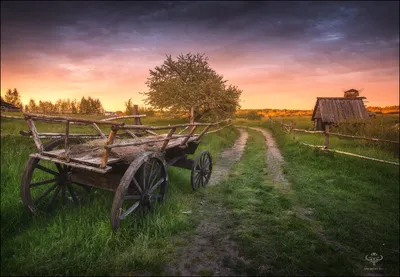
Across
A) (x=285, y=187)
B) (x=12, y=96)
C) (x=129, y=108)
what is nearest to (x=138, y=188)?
(x=285, y=187)

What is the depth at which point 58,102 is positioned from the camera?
5728 cm

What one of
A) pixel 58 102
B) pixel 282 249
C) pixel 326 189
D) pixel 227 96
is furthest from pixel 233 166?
pixel 58 102

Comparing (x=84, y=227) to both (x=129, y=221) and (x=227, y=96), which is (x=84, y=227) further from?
(x=227, y=96)

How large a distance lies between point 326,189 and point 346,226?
262 centimetres

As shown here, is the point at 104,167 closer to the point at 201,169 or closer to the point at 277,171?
the point at 201,169

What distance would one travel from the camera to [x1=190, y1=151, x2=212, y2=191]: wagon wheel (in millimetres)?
6574

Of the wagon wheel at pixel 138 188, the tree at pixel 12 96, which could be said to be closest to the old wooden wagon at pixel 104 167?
the wagon wheel at pixel 138 188

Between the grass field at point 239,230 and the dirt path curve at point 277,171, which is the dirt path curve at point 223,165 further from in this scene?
the dirt path curve at point 277,171

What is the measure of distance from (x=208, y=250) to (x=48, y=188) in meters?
4.13

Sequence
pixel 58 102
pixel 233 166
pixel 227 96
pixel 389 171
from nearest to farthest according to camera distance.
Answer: pixel 389 171 → pixel 233 166 → pixel 227 96 → pixel 58 102

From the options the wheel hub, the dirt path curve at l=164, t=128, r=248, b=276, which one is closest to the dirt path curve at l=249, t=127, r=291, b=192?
the dirt path curve at l=164, t=128, r=248, b=276

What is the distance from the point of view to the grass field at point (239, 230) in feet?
10.5

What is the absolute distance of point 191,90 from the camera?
2019cm

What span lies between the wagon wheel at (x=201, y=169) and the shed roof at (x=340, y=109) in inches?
861
